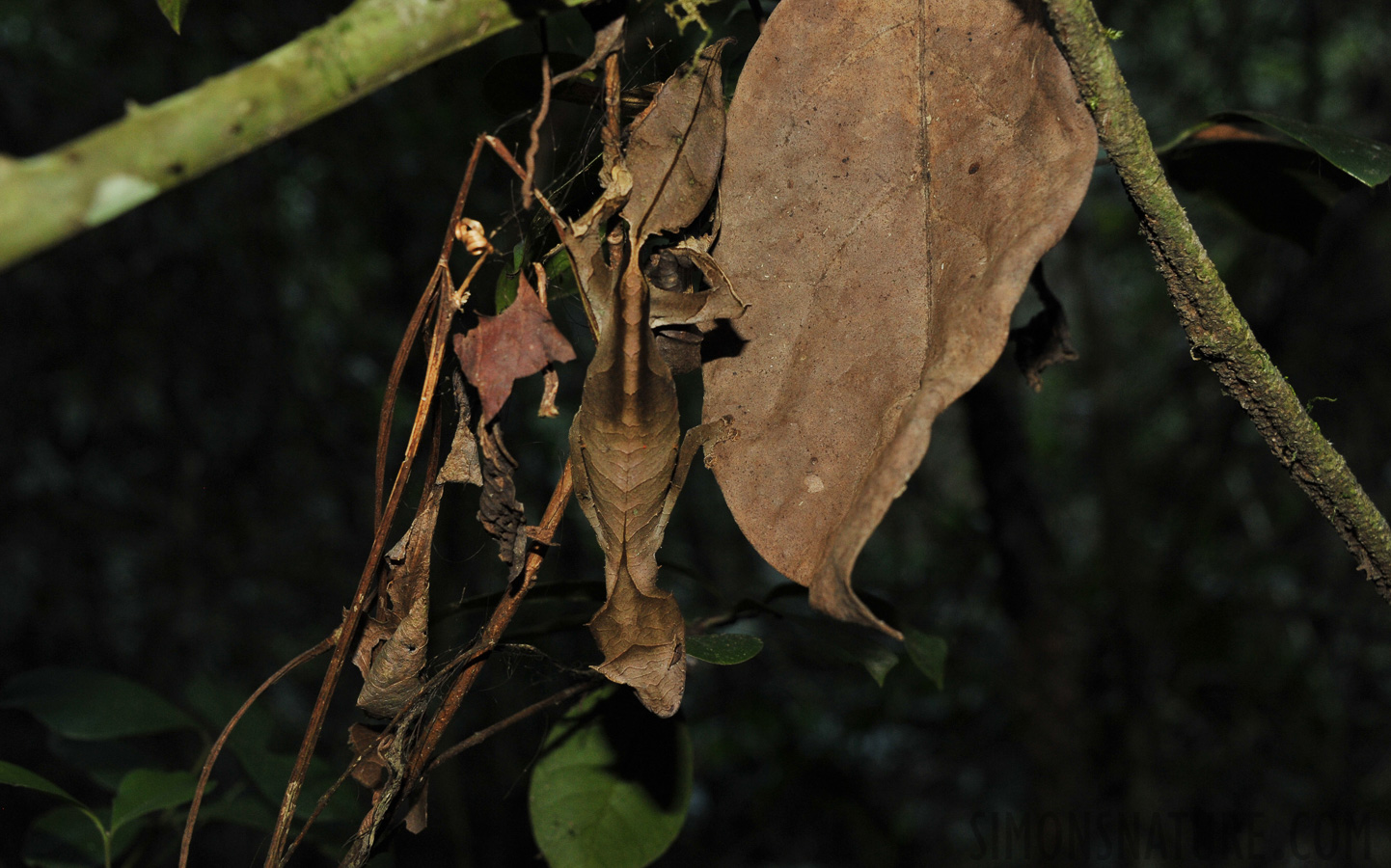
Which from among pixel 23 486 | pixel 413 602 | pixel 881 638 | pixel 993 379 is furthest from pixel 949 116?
pixel 23 486

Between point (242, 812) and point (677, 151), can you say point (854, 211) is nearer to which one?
point (677, 151)

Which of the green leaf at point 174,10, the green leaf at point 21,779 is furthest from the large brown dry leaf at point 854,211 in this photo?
the green leaf at point 21,779

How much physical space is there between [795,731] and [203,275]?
10.2ft

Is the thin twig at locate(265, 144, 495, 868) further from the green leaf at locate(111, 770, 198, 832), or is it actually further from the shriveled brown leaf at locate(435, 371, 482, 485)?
the green leaf at locate(111, 770, 198, 832)

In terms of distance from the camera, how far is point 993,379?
2.44m

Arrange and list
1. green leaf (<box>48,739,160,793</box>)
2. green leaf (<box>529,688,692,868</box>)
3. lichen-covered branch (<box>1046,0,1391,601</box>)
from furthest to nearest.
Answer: green leaf (<box>48,739,160,793</box>)
green leaf (<box>529,688,692,868</box>)
lichen-covered branch (<box>1046,0,1391,601</box>)

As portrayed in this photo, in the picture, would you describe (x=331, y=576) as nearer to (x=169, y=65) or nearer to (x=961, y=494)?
(x=169, y=65)

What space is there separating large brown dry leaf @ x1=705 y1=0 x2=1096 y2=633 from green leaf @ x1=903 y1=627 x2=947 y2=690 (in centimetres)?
60

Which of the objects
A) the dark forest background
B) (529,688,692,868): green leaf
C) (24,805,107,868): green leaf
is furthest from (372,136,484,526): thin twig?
the dark forest background

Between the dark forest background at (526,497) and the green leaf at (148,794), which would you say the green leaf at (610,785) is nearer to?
the green leaf at (148,794)

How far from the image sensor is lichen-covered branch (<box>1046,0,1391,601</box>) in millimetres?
704

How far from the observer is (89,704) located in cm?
162

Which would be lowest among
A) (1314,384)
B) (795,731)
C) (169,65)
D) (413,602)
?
(795,731)

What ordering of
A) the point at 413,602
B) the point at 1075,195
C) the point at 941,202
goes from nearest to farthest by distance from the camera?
the point at 1075,195 < the point at 941,202 < the point at 413,602
